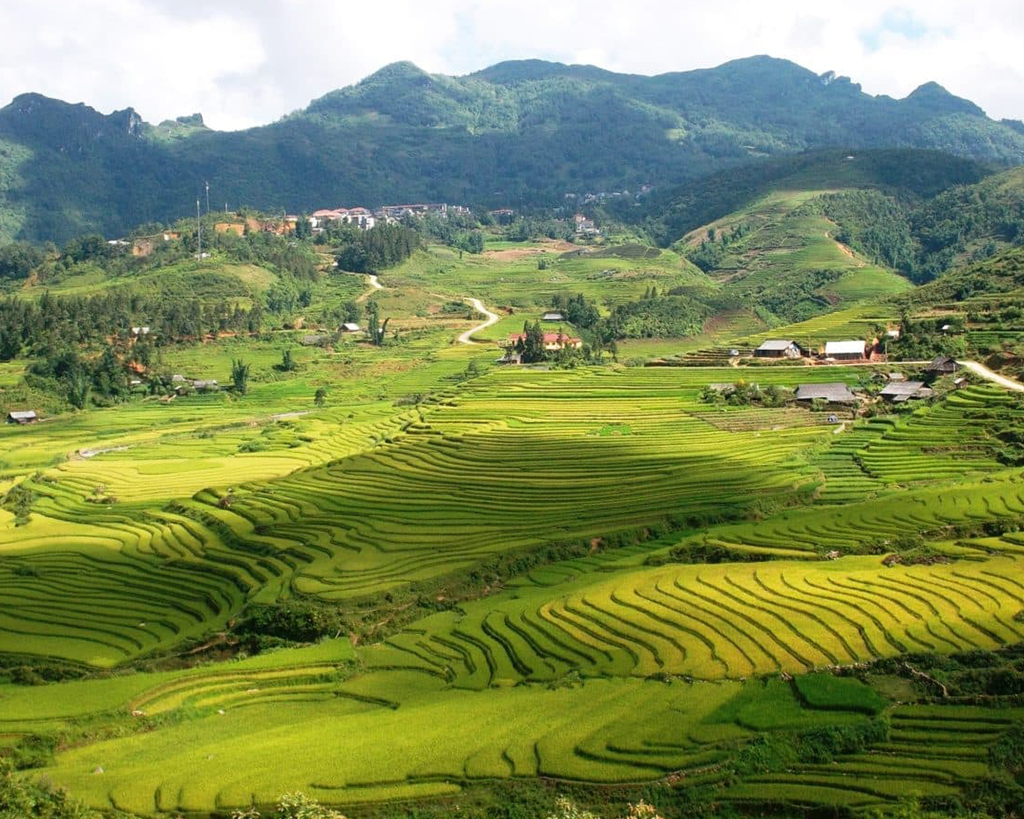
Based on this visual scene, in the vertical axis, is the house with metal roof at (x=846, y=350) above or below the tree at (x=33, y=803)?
above

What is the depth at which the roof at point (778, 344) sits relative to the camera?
67.6 meters

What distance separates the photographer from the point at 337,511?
143ft

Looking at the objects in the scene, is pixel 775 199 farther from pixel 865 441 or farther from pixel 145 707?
pixel 145 707

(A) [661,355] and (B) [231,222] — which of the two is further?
(B) [231,222]

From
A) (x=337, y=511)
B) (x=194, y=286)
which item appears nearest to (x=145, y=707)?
(x=337, y=511)

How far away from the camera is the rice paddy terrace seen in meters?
22.4

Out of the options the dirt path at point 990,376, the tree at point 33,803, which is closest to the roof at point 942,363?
the dirt path at point 990,376

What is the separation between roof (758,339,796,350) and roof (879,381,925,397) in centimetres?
1125

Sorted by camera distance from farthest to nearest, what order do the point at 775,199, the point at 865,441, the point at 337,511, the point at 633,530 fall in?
the point at 775,199 → the point at 865,441 → the point at 337,511 → the point at 633,530

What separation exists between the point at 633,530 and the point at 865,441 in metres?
13.8

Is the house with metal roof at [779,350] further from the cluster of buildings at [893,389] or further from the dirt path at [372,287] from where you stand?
the dirt path at [372,287]

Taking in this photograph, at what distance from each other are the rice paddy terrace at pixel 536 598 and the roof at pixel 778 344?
8416 millimetres

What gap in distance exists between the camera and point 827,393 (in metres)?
56.2

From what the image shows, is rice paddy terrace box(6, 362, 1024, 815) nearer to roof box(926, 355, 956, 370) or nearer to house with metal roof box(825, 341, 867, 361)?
roof box(926, 355, 956, 370)
